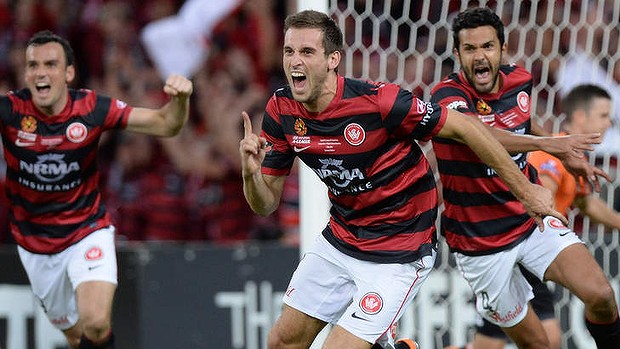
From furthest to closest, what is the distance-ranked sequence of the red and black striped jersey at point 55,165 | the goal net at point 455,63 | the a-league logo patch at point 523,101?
the goal net at point 455,63
the red and black striped jersey at point 55,165
the a-league logo patch at point 523,101

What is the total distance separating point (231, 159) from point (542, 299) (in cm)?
311

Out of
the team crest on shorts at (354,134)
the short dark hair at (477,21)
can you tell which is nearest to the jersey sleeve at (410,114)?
the team crest on shorts at (354,134)

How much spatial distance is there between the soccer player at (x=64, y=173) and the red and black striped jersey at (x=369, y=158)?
1.18 meters

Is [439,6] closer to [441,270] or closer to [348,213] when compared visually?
[441,270]

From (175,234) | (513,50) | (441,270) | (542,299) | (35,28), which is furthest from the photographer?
(35,28)

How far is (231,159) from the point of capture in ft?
29.4

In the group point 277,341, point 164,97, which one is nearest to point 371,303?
point 277,341

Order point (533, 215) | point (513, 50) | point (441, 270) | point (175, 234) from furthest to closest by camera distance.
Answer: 1. point (175, 234)
2. point (513, 50)
3. point (441, 270)
4. point (533, 215)

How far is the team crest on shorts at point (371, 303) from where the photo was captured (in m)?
5.14

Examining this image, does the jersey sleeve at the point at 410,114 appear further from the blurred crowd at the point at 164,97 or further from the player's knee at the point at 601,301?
the blurred crowd at the point at 164,97

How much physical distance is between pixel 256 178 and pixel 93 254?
170 cm

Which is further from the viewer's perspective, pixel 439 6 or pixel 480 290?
pixel 439 6

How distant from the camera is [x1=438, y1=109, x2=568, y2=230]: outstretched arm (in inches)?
198

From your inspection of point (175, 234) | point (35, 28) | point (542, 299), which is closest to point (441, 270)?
point (542, 299)
